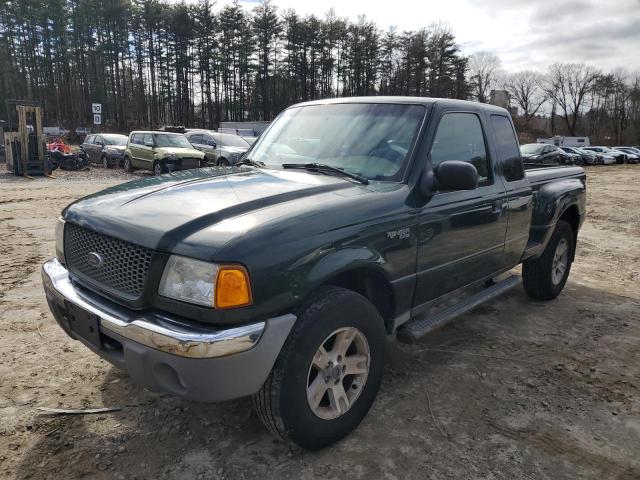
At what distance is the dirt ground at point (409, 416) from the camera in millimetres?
2549

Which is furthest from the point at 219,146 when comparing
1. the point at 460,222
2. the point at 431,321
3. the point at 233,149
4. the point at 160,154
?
the point at 431,321

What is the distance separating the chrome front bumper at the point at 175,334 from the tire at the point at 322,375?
0.28 meters

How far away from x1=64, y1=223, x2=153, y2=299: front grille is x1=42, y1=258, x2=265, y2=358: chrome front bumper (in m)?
0.13

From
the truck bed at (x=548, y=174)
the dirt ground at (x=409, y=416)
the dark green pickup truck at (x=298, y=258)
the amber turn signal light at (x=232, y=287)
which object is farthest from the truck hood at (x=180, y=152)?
the amber turn signal light at (x=232, y=287)

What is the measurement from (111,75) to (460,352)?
216 ft

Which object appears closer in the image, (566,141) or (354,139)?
(354,139)

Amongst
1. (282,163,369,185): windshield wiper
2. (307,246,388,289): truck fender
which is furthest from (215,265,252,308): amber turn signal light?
(282,163,369,185): windshield wiper

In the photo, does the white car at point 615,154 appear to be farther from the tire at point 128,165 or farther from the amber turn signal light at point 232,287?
the amber turn signal light at point 232,287

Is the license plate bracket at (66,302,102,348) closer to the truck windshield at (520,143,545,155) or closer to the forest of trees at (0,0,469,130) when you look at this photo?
the truck windshield at (520,143,545,155)

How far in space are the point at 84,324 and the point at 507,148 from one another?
3.53 m

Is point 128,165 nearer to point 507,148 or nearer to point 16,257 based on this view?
point 16,257

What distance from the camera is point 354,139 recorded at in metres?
3.35

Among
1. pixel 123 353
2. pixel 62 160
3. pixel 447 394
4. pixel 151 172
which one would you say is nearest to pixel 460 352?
pixel 447 394

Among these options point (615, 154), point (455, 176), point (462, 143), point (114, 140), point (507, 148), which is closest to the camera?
point (455, 176)
